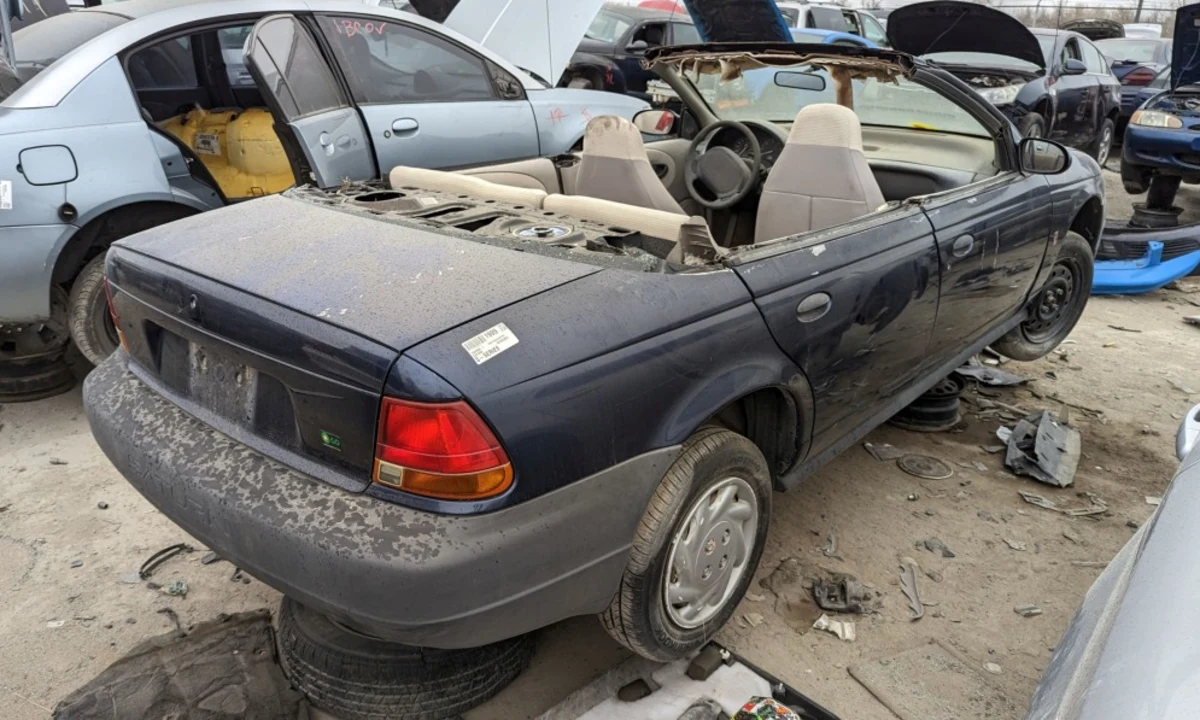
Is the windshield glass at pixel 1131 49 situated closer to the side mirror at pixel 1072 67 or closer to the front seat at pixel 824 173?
the side mirror at pixel 1072 67

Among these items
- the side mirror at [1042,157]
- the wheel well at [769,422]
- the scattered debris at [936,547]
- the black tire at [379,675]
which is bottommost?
the scattered debris at [936,547]

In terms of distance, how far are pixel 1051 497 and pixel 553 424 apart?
2599mm

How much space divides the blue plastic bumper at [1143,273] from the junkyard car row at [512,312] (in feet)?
6.52

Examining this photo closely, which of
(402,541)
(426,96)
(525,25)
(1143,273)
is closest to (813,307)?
(402,541)

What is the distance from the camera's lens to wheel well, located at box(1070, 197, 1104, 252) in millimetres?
4156

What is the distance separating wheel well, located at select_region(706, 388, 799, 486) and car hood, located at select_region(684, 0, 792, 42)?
11.4 feet

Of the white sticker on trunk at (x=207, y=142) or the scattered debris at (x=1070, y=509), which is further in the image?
the white sticker on trunk at (x=207, y=142)

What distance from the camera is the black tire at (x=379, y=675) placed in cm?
213

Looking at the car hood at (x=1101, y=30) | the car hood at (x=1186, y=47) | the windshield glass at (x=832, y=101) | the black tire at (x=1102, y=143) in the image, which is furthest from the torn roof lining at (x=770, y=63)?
the car hood at (x=1101, y=30)

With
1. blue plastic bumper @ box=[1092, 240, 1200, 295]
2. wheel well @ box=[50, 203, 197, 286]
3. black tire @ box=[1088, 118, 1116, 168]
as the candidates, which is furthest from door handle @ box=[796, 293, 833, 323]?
black tire @ box=[1088, 118, 1116, 168]

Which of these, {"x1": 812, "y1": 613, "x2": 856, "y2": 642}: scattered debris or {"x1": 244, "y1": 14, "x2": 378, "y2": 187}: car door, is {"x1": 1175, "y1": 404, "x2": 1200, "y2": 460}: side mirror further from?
{"x1": 244, "y1": 14, "x2": 378, "y2": 187}: car door

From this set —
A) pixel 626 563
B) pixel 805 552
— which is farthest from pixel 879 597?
pixel 626 563

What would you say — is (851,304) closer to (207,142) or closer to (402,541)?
(402,541)

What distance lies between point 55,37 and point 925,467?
15.8ft
